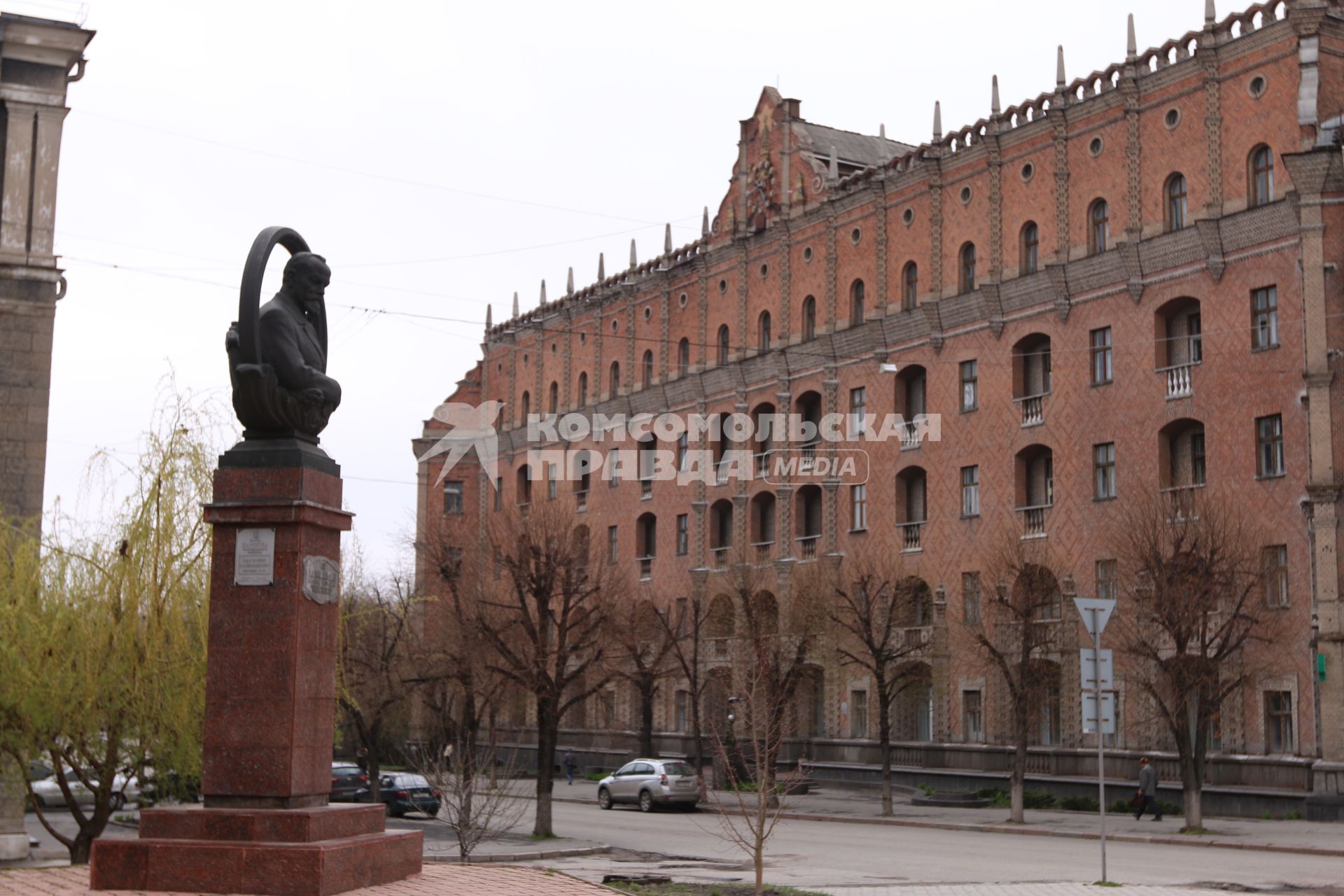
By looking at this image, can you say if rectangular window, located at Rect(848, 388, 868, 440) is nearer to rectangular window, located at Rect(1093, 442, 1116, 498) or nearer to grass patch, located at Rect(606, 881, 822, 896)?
rectangular window, located at Rect(1093, 442, 1116, 498)

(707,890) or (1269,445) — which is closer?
(707,890)

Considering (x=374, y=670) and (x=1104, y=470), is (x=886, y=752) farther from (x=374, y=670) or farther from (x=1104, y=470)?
(x=374, y=670)

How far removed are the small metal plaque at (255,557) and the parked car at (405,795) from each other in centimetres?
2703

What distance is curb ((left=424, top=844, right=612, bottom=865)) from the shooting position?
25.6 metres

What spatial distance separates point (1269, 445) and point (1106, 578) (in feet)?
18.9

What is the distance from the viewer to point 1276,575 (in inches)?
1453

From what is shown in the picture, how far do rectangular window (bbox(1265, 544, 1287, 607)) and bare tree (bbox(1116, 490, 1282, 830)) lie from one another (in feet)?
0.31

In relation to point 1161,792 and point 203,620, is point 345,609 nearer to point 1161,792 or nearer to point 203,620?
point 203,620

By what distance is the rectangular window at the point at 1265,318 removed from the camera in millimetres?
37719

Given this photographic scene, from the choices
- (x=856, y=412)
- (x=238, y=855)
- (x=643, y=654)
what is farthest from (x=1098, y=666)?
(x=643, y=654)

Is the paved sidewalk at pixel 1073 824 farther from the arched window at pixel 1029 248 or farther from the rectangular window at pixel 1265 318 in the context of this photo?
the arched window at pixel 1029 248

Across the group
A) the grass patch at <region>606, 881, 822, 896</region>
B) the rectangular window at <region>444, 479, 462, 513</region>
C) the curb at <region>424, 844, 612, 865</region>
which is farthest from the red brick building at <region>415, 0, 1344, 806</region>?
the grass patch at <region>606, 881, 822, 896</region>

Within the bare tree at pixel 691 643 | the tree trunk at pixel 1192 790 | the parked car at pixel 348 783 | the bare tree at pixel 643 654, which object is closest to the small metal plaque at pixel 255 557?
the tree trunk at pixel 1192 790

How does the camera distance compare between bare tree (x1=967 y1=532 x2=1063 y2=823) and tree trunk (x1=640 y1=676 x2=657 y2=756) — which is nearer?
bare tree (x1=967 y1=532 x2=1063 y2=823)
